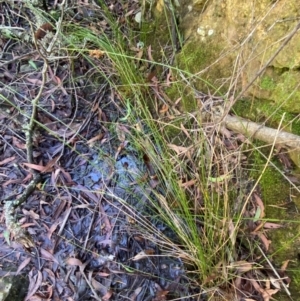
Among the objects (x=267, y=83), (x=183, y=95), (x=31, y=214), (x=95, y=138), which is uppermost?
(x=267, y=83)

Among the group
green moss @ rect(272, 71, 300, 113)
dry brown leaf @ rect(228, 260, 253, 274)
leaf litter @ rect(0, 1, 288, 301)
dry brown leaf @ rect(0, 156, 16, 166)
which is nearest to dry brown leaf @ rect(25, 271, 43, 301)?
leaf litter @ rect(0, 1, 288, 301)

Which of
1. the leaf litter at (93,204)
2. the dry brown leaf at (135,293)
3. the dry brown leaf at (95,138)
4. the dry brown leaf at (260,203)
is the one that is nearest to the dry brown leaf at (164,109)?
the leaf litter at (93,204)

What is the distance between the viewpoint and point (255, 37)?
1543 millimetres

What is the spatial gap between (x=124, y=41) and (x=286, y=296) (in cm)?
149

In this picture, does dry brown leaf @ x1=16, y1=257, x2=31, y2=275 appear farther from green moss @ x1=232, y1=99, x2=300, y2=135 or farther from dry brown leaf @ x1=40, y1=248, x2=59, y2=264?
green moss @ x1=232, y1=99, x2=300, y2=135

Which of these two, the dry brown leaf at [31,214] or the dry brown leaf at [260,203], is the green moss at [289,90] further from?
the dry brown leaf at [31,214]

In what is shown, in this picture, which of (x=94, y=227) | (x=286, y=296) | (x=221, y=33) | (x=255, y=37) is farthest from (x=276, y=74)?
(x=94, y=227)

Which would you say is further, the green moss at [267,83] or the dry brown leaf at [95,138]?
the dry brown leaf at [95,138]

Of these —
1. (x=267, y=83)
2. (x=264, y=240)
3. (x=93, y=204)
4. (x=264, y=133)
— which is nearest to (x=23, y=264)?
(x=93, y=204)

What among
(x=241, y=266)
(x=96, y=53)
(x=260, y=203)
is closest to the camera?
(x=241, y=266)

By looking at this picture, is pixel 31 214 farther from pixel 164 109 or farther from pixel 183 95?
pixel 183 95

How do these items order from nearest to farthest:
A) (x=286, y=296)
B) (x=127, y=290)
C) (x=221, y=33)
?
(x=286, y=296)
(x=127, y=290)
(x=221, y=33)

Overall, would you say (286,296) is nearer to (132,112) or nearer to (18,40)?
(132,112)

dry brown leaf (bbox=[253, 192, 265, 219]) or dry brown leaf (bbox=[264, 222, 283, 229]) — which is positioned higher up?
dry brown leaf (bbox=[253, 192, 265, 219])
